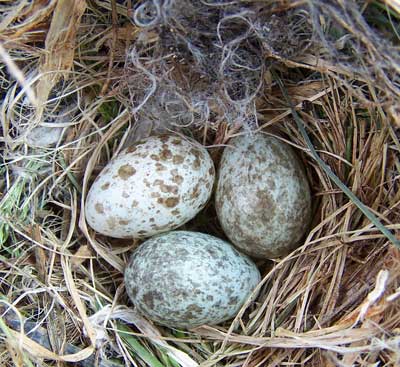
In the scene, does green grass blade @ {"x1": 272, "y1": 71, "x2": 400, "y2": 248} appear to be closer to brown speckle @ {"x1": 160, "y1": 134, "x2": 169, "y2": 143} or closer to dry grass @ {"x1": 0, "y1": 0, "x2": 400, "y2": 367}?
dry grass @ {"x1": 0, "y1": 0, "x2": 400, "y2": 367}

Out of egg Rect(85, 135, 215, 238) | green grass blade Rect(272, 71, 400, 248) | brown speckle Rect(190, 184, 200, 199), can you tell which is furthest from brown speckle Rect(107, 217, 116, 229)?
green grass blade Rect(272, 71, 400, 248)

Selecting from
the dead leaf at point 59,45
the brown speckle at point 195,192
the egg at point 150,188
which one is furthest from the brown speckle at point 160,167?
the dead leaf at point 59,45

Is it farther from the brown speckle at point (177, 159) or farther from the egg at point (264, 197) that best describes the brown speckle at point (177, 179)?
the egg at point (264, 197)

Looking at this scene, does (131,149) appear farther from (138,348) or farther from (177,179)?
(138,348)

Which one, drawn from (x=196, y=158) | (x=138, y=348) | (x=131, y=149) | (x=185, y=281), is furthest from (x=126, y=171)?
(x=138, y=348)

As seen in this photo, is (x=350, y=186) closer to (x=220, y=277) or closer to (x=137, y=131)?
(x=220, y=277)

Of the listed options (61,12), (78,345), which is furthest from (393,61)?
(78,345)
